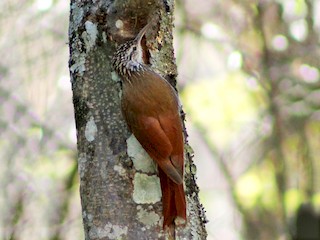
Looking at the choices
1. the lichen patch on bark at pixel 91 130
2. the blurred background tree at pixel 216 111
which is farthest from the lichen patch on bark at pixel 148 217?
the blurred background tree at pixel 216 111

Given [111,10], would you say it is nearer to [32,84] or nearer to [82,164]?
[82,164]

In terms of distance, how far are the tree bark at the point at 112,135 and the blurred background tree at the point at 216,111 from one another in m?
1.73

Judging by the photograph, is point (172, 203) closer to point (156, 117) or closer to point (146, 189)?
point (146, 189)

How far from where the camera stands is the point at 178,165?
2871mm

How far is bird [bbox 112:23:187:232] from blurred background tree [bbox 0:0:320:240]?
1.65 metres

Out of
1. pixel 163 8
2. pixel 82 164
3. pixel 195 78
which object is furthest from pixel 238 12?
pixel 82 164

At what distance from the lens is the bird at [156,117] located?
2777 mm

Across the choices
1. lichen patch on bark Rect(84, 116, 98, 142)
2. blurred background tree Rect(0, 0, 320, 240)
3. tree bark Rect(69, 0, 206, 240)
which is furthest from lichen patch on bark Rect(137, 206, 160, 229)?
blurred background tree Rect(0, 0, 320, 240)

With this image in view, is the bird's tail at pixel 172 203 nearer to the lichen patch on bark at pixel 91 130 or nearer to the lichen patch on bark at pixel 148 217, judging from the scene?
the lichen patch on bark at pixel 148 217

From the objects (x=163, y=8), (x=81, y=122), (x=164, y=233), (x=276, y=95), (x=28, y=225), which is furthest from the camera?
(x=276, y=95)

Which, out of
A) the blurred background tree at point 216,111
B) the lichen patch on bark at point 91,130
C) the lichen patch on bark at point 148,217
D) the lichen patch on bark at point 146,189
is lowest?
the lichen patch on bark at point 148,217

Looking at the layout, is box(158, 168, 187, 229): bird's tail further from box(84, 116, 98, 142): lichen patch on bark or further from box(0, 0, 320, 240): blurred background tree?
box(0, 0, 320, 240): blurred background tree

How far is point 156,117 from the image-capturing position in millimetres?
3066

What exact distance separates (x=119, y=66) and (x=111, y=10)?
0.72ft
